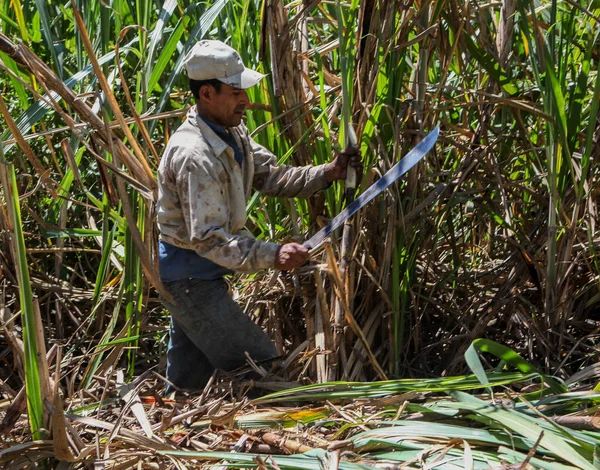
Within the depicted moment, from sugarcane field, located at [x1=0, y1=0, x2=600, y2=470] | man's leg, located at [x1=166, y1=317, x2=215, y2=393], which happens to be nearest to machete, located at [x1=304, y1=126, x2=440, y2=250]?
sugarcane field, located at [x1=0, y1=0, x2=600, y2=470]

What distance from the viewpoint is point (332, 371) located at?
2834 mm

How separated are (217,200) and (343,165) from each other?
0.39 meters

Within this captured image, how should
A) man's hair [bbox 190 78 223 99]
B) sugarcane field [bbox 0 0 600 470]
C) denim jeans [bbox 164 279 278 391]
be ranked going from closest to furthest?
1. sugarcane field [bbox 0 0 600 470]
2. man's hair [bbox 190 78 223 99]
3. denim jeans [bbox 164 279 278 391]

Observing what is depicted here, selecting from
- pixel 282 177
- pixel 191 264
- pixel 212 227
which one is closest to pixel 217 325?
pixel 191 264

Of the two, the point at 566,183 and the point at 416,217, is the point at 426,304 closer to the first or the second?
the point at 416,217

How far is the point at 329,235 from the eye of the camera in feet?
9.03

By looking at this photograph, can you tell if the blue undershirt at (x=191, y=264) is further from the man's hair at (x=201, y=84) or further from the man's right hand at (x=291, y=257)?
the man's right hand at (x=291, y=257)

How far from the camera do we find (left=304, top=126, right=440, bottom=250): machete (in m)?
2.57

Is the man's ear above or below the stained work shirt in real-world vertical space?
above

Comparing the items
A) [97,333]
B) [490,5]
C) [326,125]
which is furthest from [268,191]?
[97,333]

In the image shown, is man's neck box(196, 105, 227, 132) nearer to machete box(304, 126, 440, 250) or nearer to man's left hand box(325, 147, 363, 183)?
man's left hand box(325, 147, 363, 183)

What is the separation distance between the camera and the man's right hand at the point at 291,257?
8.57ft

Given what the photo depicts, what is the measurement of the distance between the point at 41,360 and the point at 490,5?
1740 mm

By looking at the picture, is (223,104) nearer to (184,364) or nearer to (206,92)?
(206,92)
